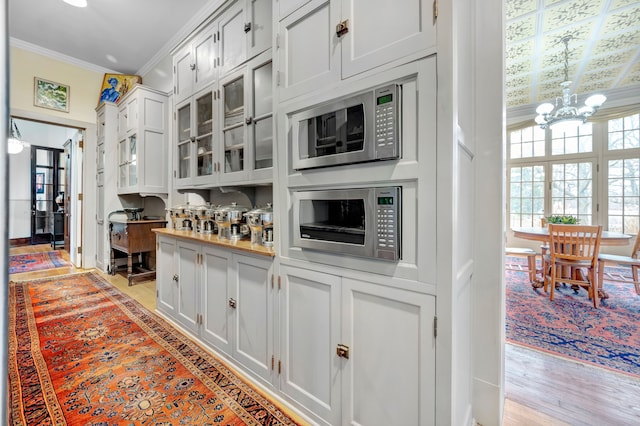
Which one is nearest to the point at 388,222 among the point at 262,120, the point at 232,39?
the point at 262,120

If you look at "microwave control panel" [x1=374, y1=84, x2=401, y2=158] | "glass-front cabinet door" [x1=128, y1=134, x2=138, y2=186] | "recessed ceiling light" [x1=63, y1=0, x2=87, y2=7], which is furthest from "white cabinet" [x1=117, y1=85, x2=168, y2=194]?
"microwave control panel" [x1=374, y1=84, x2=401, y2=158]

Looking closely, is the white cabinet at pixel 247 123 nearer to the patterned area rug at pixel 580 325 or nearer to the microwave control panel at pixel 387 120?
the microwave control panel at pixel 387 120

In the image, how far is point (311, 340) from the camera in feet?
4.91

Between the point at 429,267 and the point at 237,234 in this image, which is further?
the point at 237,234

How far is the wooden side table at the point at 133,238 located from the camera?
3777mm

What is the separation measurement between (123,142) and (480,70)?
452 centimetres

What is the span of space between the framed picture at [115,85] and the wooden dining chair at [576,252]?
20.1 feet

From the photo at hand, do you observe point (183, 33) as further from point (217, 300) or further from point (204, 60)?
point (217, 300)

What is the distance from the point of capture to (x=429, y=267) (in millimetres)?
1129

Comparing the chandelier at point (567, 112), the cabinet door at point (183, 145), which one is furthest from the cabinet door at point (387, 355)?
the chandelier at point (567, 112)

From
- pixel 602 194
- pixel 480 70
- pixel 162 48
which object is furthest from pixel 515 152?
pixel 162 48

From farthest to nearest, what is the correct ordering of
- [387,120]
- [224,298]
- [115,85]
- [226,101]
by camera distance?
[115,85], [226,101], [224,298], [387,120]

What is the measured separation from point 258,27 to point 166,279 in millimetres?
2291

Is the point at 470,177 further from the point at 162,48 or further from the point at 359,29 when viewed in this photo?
the point at 162,48
